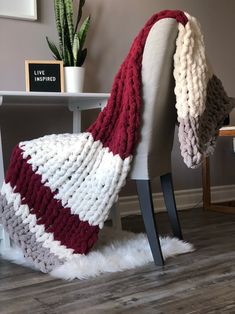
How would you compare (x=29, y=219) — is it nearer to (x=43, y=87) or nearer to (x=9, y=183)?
(x=9, y=183)

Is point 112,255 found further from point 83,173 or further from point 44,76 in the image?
point 44,76

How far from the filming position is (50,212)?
1.73 meters

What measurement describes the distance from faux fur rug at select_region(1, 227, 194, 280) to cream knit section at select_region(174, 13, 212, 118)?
0.59 m

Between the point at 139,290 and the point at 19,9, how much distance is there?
1737 millimetres

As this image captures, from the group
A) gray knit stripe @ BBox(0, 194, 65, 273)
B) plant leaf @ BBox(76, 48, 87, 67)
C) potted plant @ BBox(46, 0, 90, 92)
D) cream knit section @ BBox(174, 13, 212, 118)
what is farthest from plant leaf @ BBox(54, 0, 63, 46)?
gray knit stripe @ BBox(0, 194, 65, 273)

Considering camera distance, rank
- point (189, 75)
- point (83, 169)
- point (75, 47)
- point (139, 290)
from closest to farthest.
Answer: point (139, 290)
point (189, 75)
point (83, 169)
point (75, 47)

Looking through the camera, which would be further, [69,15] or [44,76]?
[69,15]

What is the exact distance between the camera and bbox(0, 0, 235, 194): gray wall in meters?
2.51

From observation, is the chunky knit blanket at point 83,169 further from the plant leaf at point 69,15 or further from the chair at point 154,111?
the plant leaf at point 69,15

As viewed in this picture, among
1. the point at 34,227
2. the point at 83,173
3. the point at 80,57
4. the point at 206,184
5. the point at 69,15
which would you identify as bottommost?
the point at 206,184

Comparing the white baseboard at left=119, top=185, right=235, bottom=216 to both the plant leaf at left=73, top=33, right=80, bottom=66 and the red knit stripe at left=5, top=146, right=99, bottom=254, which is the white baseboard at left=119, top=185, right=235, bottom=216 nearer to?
the plant leaf at left=73, top=33, right=80, bottom=66

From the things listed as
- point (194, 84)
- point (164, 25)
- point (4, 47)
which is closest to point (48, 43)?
point (4, 47)

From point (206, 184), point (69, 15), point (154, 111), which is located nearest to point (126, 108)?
point (154, 111)

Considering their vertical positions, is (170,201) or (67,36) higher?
(67,36)
